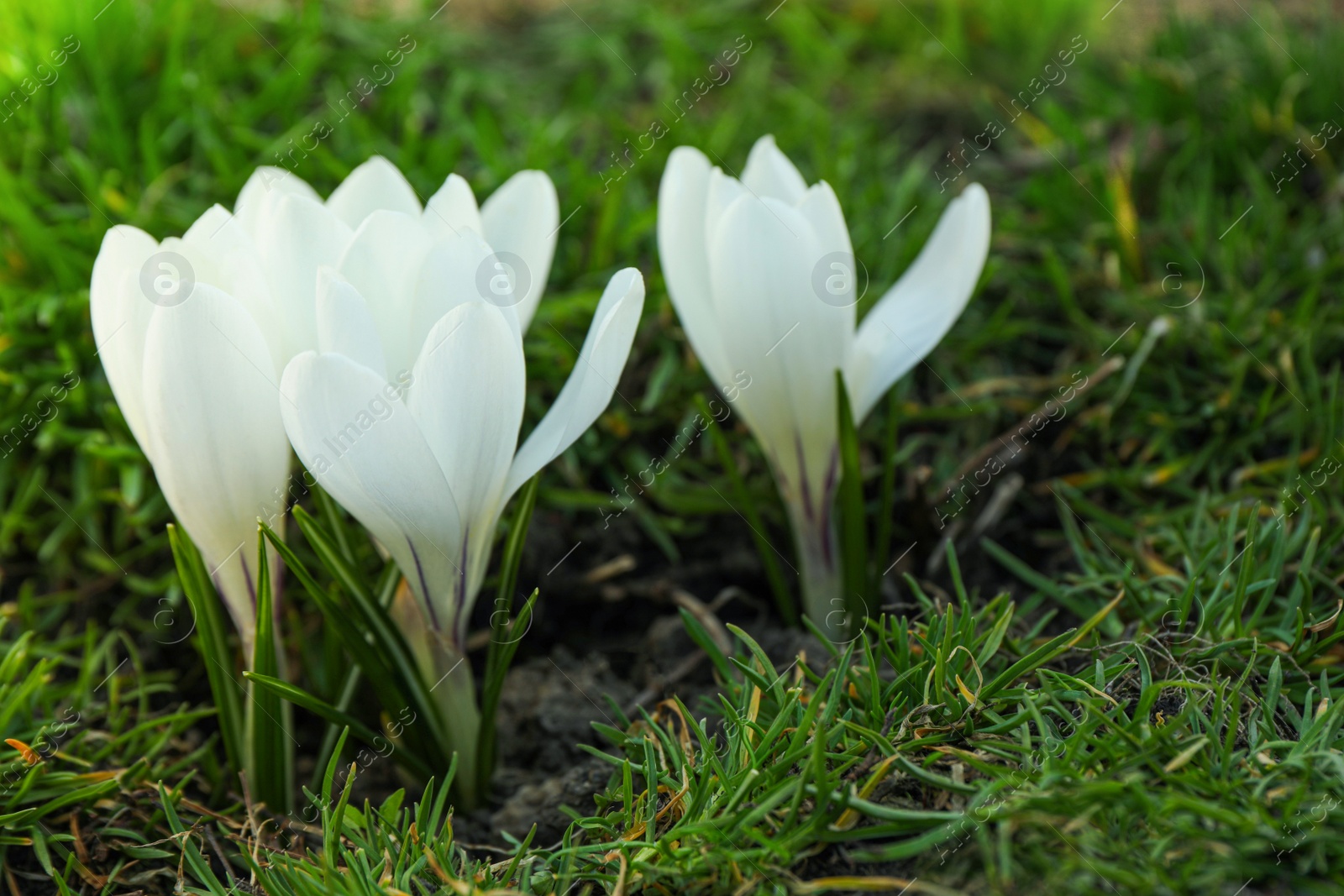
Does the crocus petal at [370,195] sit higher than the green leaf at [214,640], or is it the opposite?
the crocus petal at [370,195]

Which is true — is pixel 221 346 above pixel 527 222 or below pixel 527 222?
above

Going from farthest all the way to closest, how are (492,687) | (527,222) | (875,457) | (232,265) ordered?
(875,457), (527,222), (492,687), (232,265)

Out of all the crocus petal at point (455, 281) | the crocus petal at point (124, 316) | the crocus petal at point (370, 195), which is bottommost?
the crocus petal at point (455, 281)

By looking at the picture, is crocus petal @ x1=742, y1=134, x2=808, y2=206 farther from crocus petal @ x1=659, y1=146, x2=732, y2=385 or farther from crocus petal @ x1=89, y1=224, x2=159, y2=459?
crocus petal @ x1=89, y1=224, x2=159, y2=459

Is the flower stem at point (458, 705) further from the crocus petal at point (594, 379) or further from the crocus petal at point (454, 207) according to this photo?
the crocus petal at point (454, 207)

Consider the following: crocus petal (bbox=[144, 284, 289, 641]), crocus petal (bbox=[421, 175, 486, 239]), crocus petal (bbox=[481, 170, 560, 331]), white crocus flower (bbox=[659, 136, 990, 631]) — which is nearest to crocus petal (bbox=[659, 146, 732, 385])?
white crocus flower (bbox=[659, 136, 990, 631])

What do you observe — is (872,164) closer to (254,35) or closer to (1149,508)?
(1149,508)

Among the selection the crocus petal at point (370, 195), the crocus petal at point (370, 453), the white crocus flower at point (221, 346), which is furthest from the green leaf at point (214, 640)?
the crocus petal at point (370, 195)

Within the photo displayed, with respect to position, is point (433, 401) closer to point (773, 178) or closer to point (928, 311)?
point (773, 178)

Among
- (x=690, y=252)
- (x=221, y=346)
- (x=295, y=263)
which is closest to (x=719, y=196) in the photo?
(x=690, y=252)
